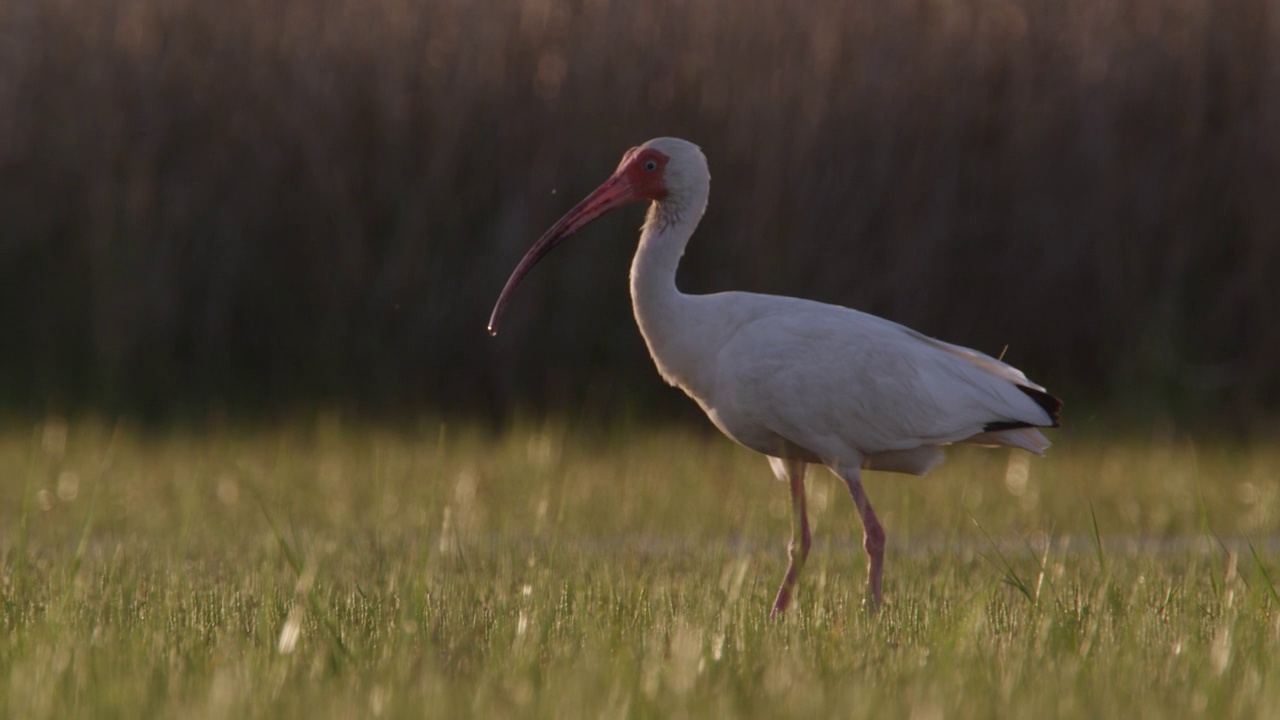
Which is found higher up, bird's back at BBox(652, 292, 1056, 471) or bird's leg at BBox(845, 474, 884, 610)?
bird's back at BBox(652, 292, 1056, 471)

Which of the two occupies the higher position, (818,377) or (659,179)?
(659,179)

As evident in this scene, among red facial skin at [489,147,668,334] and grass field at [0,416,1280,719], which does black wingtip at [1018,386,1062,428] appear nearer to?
grass field at [0,416,1280,719]

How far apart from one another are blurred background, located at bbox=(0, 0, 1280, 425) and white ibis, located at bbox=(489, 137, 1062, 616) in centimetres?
439

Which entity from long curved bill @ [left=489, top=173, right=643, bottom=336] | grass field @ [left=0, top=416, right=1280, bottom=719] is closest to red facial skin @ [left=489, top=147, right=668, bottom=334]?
long curved bill @ [left=489, top=173, right=643, bottom=336]

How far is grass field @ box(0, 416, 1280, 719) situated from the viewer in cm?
365

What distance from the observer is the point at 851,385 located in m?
5.74

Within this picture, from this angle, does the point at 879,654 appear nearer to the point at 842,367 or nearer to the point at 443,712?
the point at 443,712

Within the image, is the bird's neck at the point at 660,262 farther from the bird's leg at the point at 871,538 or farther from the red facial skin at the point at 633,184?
the bird's leg at the point at 871,538

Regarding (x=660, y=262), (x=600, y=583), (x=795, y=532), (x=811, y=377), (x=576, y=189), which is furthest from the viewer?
(x=576, y=189)

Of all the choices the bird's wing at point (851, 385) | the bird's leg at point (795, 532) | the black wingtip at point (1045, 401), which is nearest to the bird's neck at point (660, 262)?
the bird's wing at point (851, 385)

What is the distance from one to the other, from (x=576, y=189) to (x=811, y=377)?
5.22 meters

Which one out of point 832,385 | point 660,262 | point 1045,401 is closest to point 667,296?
point 660,262

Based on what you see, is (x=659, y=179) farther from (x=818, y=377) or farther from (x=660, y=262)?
(x=818, y=377)

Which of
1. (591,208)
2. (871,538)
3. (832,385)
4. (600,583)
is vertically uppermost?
(591,208)
